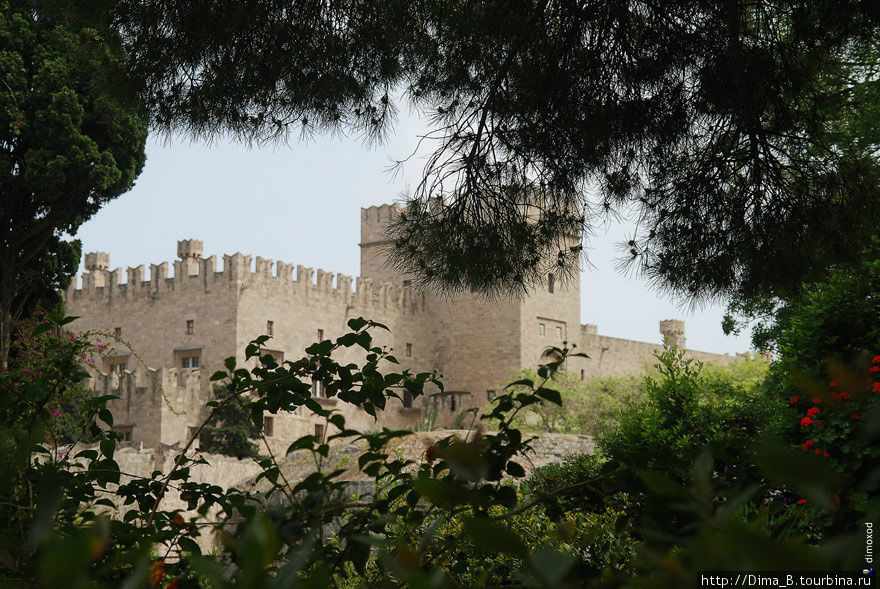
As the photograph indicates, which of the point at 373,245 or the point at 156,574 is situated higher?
the point at 373,245

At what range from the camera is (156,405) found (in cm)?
2672

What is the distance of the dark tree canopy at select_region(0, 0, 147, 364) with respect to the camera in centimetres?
1284

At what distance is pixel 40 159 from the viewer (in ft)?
42.4

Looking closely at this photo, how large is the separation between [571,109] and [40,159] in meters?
9.98

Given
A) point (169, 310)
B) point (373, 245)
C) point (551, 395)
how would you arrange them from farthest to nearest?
point (373, 245) < point (169, 310) < point (551, 395)

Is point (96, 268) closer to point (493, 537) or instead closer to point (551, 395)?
point (551, 395)

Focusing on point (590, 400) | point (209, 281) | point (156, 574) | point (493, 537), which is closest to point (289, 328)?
point (209, 281)

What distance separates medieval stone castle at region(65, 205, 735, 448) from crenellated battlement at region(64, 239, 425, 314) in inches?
1.5

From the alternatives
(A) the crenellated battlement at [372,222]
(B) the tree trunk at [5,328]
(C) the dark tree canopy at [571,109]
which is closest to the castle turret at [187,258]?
(A) the crenellated battlement at [372,222]

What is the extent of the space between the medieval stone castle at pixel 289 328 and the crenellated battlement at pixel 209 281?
0.04m

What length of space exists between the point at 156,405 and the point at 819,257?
23865 mm

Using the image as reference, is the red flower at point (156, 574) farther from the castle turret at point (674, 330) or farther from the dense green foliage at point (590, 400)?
the castle turret at point (674, 330)

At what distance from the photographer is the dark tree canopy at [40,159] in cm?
1284

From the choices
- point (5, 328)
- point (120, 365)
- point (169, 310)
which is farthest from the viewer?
point (169, 310)
